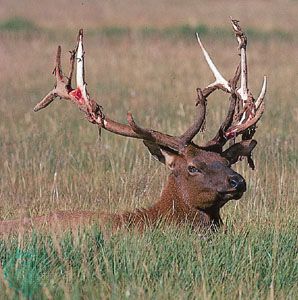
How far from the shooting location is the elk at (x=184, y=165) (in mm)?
7102

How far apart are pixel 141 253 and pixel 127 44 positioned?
678 inches

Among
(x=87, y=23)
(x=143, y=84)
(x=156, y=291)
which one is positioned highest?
(x=87, y=23)

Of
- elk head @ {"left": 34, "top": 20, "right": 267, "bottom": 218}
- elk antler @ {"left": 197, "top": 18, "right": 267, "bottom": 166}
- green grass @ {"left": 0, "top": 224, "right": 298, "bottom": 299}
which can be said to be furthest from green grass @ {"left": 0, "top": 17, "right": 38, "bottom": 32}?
green grass @ {"left": 0, "top": 224, "right": 298, "bottom": 299}

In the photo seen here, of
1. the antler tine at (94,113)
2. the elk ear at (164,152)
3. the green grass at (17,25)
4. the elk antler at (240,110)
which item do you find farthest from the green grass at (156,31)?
the antler tine at (94,113)

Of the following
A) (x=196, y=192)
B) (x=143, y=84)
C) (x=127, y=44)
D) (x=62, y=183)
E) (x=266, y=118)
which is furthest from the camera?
(x=127, y=44)

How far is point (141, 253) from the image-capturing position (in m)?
5.79

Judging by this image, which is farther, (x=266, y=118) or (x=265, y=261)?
(x=266, y=118)

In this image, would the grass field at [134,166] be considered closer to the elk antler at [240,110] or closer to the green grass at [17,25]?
the green grass at [17,25]

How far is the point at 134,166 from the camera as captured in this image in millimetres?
10000

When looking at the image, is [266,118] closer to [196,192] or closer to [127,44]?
[196,192]

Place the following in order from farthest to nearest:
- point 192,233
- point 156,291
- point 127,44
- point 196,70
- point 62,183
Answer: point 127,44 < point 196,70 < point 62,183 < point 192,233 < point 156,291

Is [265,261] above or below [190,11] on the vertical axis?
below

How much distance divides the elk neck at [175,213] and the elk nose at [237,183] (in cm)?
33

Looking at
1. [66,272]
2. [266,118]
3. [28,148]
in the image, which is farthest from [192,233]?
[266,118]
